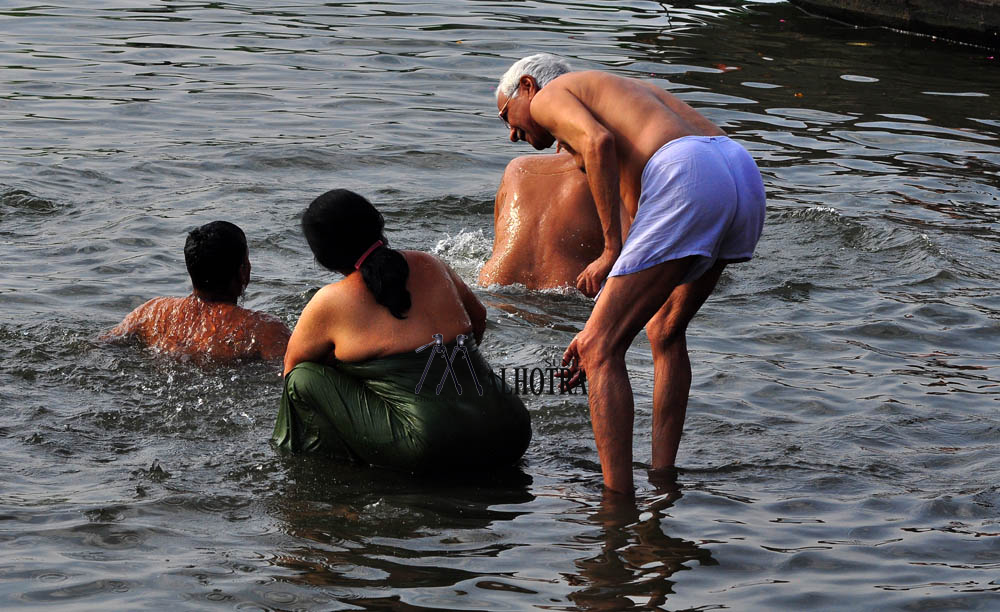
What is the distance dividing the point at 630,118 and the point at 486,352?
7.14ft

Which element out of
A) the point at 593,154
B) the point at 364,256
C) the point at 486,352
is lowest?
the point at 486,352

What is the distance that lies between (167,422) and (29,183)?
4.21 meters

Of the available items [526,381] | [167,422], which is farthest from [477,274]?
[167,422]

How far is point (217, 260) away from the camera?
18.9ft

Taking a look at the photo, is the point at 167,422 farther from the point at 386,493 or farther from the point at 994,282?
the point at 994,282

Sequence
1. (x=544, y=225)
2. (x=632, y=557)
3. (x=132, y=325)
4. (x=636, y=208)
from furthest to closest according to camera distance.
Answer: (x=544, y=225) < (x=132, y=325) < (x=636, y=208) < (x=632, y=557)

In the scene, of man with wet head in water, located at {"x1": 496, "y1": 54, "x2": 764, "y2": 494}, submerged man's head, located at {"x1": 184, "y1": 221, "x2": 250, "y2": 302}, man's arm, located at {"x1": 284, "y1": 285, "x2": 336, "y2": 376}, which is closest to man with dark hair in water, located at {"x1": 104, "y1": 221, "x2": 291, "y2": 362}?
submerged man's head, located at {"x1": 184, "y1": 221, "x2": 250, "y2": 302}

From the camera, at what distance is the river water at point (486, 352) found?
3900 millimetres

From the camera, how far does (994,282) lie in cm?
727

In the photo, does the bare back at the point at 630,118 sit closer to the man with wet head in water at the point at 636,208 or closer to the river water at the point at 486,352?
the man with wet head in water at the point at 636,208

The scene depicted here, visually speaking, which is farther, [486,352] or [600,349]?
[486,352]

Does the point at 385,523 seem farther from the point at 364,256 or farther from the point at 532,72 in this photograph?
the point at 532,72

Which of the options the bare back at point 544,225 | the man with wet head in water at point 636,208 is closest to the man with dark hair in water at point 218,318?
the bare back at point 544,225

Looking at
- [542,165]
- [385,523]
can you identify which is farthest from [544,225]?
[385,523]
